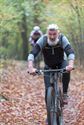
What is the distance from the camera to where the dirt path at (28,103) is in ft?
30.1

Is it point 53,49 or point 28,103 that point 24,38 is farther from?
point 53,49

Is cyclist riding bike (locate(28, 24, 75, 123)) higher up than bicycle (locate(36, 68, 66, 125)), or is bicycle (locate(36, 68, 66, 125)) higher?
cyclist riding bike (locate(28, 24, 75, 123))

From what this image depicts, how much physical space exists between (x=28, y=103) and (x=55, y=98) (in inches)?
142

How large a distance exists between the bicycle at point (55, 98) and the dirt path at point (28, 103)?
0.66 m

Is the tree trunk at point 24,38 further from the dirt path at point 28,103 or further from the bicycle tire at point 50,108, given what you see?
the bicycle tire at point 50,108

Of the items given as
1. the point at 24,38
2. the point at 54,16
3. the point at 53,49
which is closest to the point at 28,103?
the point at 53,49

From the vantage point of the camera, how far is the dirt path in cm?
917

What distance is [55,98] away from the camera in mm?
7801

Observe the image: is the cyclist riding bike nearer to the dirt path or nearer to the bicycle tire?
the bicycle tire

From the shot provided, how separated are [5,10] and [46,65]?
9805 millimetres

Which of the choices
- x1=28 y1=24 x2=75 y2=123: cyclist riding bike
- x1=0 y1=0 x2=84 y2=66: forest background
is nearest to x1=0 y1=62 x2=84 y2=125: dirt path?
x1=28 y1=24 x2=75 y2=123: cyclist riding bike

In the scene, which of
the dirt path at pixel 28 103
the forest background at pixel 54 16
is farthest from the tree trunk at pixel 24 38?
the dirt path at pixel 28 103

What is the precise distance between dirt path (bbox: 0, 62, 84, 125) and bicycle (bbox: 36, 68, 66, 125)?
66 centimetres

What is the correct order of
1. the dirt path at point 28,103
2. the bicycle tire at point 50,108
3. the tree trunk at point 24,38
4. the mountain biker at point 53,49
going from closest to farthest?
the bicycle tire at point 50,108 → the mountain biker at point 53,49 → the dirt path at point 28,103 → the tree trunk at point 24,38
